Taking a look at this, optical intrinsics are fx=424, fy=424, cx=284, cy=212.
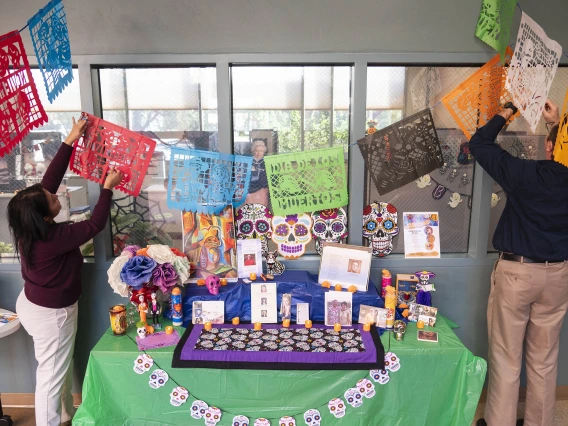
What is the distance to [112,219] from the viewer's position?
8.05 feet

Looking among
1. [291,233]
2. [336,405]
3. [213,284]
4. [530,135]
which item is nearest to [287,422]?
[336,405]

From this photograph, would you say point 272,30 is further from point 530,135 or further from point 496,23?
point 530,135

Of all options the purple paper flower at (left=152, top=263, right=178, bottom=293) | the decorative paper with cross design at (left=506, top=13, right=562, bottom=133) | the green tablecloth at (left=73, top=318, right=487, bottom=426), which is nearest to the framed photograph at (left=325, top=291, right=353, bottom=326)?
the green tablecloth at (left=73, top=318, right=487, bottom=426)

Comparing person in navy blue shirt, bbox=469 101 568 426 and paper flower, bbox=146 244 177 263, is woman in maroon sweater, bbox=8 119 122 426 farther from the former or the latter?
person in navy blue shirt, bbox=469 101 568 426

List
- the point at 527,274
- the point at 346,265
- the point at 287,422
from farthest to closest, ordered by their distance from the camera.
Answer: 1. the point at 346,265
2. the point at 527,274
3. the point at 287,422

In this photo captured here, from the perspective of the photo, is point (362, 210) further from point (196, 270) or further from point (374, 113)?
point (196, 270)

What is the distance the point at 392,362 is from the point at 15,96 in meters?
2.13

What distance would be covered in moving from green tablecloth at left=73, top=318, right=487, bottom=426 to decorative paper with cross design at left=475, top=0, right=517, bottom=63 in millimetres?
1539

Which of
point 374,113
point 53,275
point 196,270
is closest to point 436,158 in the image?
point 374,113

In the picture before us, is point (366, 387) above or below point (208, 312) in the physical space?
below

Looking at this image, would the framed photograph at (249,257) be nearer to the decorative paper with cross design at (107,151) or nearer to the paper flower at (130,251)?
the paper flower at (130,251)

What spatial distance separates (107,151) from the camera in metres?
2.21

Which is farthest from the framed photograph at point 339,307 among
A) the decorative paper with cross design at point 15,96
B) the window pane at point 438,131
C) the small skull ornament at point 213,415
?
the decorative paper with cross design at point 15,96

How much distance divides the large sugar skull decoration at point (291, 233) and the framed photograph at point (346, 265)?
177mm
